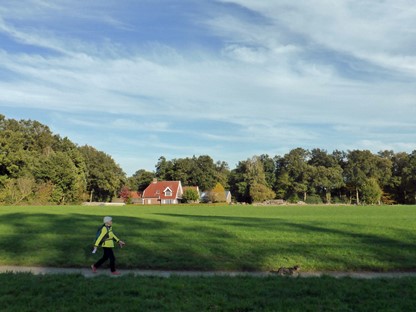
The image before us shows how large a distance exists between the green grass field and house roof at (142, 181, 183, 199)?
80.8 meters

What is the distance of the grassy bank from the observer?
6.17 meters

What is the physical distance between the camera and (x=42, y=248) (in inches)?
493

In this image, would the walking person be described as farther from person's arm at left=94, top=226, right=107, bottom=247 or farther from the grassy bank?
the grassy bank

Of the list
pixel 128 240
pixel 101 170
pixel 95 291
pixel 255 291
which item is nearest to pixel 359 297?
pixel 255 291

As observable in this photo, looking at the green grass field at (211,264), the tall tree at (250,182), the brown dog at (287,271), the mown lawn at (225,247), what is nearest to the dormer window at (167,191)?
the tall tree at (250,182)

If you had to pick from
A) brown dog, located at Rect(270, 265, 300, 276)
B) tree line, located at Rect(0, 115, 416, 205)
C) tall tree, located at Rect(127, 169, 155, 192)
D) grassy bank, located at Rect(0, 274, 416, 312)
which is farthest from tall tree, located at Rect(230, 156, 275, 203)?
grassy bank, located at Rect(0, 274, 416, 312)

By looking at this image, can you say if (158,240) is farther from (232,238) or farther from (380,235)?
(380,235)

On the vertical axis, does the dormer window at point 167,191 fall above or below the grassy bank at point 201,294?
above

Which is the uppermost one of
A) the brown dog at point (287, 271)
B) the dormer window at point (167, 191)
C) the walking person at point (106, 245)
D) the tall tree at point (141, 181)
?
the tall tree at point (141, 181)

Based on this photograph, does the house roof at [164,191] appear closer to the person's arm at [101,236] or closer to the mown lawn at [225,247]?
the mown lawn at [225,247]

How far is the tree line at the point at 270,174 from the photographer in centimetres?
9106

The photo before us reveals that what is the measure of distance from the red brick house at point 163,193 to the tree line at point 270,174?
7024 mm

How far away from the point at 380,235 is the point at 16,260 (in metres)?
12.1

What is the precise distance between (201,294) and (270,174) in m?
109
